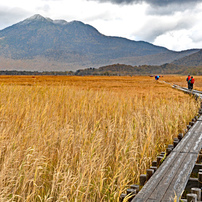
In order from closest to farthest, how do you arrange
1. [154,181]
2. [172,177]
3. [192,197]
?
1. [192,197]
2. [154,181]
3. [172,177]

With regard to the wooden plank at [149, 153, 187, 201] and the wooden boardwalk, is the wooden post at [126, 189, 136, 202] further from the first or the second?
the wooden plank at [149, 153, 187, 201]

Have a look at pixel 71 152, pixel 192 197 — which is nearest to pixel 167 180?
pixel 192 197

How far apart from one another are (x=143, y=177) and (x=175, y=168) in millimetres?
568

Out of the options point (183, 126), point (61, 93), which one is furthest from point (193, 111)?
point (61, 93)

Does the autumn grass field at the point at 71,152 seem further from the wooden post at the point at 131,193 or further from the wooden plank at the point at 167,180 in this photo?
the wooden plank at the point at 167,180

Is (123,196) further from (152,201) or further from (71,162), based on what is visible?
(71,162)

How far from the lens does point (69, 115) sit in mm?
7027

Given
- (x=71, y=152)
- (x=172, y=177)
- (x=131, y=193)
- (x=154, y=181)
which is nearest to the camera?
(x=131, y=193)

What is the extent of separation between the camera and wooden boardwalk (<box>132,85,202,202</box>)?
3373mm

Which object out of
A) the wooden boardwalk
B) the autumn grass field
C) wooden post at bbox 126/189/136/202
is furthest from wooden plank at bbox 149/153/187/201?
the autumn grass field

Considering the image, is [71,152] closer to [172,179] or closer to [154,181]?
[154,181]

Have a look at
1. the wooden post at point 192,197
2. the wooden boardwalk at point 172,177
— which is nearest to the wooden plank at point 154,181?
the wooden boardwalk at point 172,177

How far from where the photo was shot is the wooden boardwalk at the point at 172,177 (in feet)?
11.1

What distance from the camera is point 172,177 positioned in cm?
392
